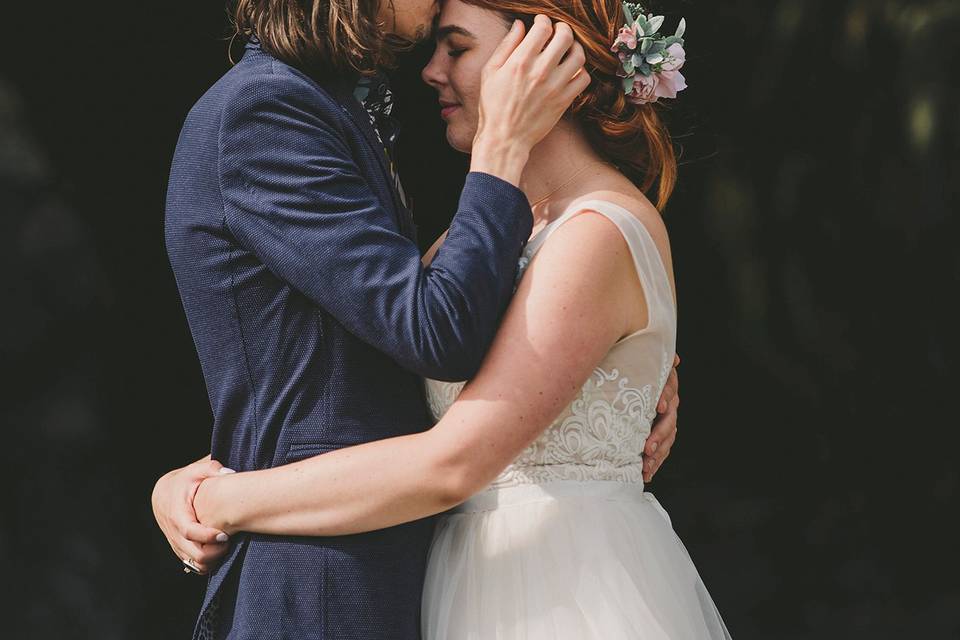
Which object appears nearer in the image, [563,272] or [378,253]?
[378,253]

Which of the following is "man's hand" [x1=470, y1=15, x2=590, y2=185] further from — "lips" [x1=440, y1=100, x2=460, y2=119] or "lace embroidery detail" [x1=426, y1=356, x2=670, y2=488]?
"lace embroidery detail" [x1=426, y1=356, x2=670, y2=488]

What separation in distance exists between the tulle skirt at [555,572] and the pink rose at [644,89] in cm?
66

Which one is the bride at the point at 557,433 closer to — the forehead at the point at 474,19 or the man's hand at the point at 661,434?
the forehead at the point at 474,19

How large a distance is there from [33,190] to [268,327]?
1733 mm

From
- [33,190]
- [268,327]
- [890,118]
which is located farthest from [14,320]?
[890,118]

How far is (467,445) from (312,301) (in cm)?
30

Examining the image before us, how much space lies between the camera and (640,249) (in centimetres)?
205

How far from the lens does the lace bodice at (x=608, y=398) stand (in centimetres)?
207

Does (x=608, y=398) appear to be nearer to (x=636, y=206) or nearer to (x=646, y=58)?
(x=636, y=206)

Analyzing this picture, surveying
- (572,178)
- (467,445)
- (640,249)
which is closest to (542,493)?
(467,445)

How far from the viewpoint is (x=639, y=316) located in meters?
2.08

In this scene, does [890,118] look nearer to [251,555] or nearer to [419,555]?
[419,555]

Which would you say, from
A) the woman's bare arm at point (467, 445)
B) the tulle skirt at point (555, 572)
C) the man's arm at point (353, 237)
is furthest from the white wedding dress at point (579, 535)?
the man's arm at point (353, 237)

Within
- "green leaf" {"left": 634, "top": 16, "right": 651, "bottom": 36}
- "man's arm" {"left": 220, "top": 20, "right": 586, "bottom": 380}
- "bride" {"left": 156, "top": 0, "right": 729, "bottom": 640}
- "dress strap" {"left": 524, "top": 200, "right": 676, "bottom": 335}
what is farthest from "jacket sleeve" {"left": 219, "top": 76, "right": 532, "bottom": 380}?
"green leaf" {"left": 634, "top": 16, "right": 651, "bottom": 36}
